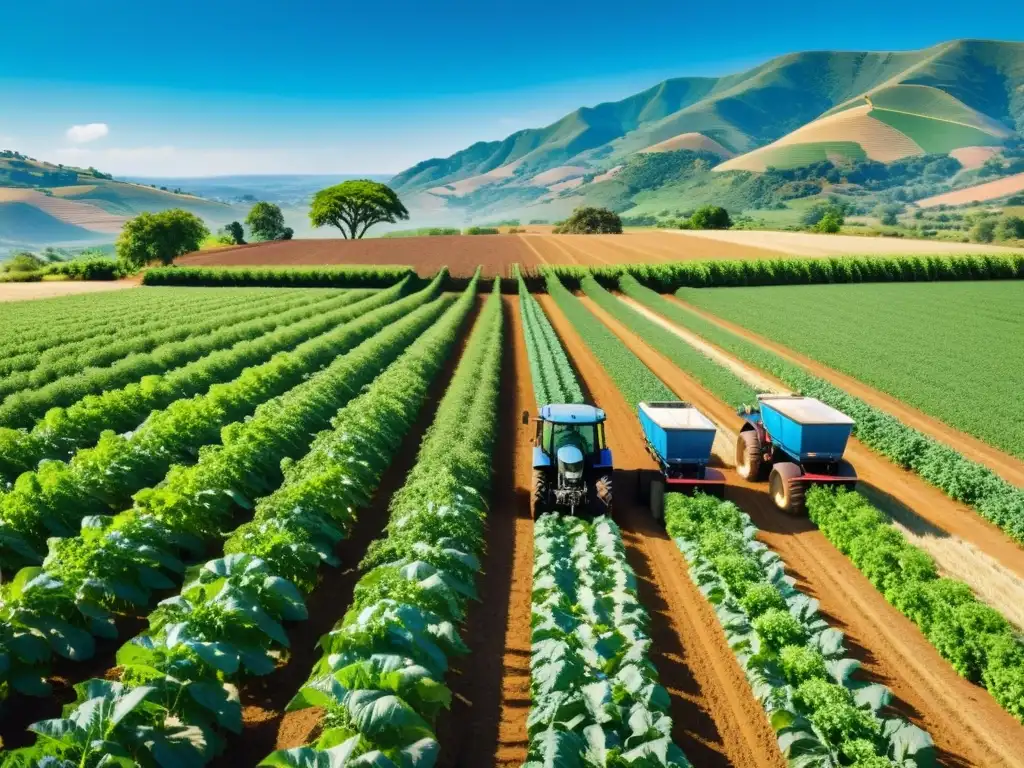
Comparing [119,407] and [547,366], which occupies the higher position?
[547,366]

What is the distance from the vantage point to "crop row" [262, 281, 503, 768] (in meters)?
6.05

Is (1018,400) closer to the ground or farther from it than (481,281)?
closer to the ground

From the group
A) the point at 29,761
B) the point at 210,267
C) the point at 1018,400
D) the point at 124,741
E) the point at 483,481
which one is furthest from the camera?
the point at 210,267

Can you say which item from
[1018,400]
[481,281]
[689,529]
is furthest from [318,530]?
[481,281]

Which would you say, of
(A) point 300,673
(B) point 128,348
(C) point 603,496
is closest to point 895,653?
(C) point 603,496

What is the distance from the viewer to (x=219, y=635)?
7.71 metres

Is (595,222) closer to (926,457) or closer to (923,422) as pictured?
(923,422)

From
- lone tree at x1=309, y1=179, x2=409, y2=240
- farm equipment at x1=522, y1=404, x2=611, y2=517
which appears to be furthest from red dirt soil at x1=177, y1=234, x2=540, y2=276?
farm equipment at x1=522, y1=404, x2=611, y2=517

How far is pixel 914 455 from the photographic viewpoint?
1738 cm

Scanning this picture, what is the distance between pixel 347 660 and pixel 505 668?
302 centimetres

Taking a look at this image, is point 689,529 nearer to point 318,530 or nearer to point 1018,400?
point 318,530

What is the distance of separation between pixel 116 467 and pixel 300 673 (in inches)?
294

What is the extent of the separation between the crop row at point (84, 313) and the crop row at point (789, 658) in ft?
93.9

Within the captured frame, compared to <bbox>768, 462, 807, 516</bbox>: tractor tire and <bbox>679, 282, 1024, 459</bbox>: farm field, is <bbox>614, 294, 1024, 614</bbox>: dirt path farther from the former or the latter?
<bbox>679, 282, 1024, 459</bbox>: farm field
